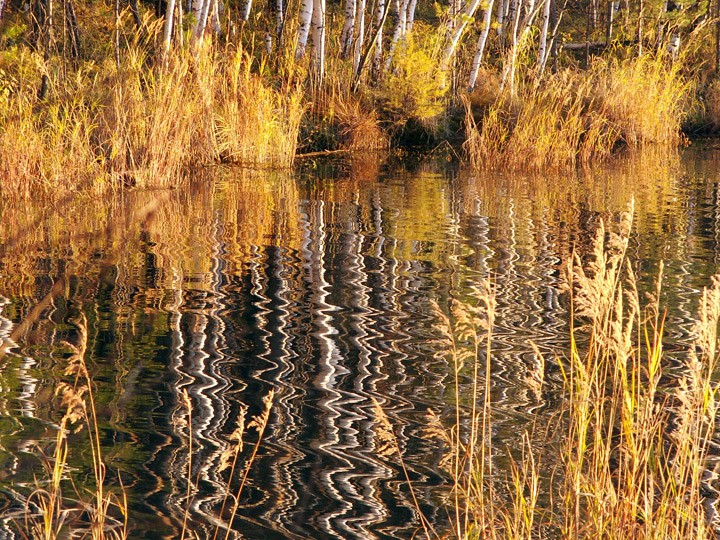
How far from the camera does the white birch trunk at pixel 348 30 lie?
47.8 ft

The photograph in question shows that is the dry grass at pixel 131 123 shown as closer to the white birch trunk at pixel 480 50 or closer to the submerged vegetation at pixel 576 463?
the submerged vegetation at pixel 576 463

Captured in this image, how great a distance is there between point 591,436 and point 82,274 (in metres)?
3.37

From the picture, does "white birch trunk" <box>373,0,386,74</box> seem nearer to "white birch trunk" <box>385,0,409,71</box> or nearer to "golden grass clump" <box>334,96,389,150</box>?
"white birch trunk" <box>385,0,409,71</box>

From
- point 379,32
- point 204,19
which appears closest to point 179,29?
point 204,19

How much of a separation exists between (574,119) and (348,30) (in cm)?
483

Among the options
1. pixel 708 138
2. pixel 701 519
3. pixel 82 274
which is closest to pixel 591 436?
pixel 701 519

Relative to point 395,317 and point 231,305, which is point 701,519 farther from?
point 231,305

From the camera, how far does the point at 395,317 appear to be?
443 centimetres

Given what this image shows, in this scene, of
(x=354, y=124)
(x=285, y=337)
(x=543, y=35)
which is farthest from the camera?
(x=543, y=35)

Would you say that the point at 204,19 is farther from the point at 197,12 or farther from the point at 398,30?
the point at 398,30

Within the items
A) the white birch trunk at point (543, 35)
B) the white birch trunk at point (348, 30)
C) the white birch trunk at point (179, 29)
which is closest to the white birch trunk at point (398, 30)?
the white birch trunk at point (348, 30)

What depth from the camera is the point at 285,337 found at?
13.4 ft

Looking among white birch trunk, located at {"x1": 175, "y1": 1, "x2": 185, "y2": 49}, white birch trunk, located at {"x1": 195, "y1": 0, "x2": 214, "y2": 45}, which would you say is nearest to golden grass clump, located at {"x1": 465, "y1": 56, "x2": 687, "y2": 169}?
white birch trunk, located at {"x1": 195, "y1": 0, "x2": 214, "y2": 45}

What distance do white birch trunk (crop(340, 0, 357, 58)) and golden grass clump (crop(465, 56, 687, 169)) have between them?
96.7 inches
